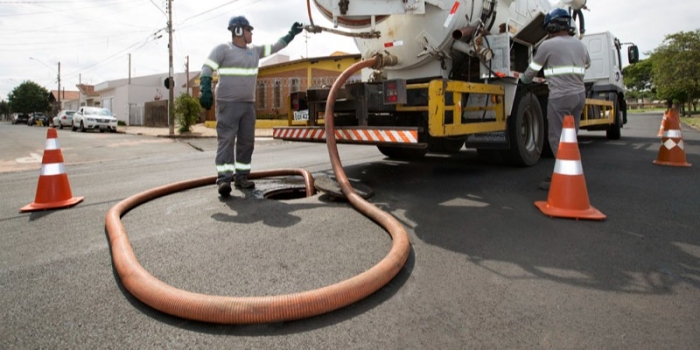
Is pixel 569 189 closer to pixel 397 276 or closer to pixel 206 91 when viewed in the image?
pixel 397 276

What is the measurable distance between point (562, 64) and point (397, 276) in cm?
355

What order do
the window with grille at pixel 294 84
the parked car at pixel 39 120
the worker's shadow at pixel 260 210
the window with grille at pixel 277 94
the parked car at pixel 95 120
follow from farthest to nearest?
1. the parked car at pixel 39 120
2. the window with grille at pixel 277 94
3. the window with grille at pixel 294 84
4. the parked car at pixel 95 120
5. the worker's shadow at pixel 260 210

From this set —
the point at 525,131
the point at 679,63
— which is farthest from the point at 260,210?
the point at 679,63

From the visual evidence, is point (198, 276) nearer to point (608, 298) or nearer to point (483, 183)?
point (608, 298)

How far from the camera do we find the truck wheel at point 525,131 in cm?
604

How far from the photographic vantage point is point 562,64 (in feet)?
15.6

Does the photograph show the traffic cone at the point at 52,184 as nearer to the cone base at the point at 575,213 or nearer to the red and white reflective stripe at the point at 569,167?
the cone base at the point at 575,213

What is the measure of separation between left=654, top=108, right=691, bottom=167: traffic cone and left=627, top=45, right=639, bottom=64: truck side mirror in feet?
17.3

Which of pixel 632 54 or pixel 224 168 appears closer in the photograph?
pixel 224 168

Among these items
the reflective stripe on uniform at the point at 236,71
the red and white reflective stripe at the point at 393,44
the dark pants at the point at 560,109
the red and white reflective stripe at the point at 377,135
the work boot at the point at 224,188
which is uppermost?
the red and white reflective stripe at the point at 393,44

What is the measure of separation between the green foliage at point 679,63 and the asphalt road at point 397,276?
36.1m

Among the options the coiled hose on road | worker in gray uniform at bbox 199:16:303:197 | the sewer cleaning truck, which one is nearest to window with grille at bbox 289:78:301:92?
the sewer cleaning truck

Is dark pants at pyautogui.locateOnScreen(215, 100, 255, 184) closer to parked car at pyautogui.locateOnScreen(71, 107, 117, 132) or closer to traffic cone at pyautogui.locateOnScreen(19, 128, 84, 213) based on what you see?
traffic cone at pyautogui.locateOnScreen(19, 128, 84, 213)

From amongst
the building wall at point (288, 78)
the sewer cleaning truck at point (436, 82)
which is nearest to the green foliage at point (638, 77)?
the building wall at point (288, 78)
